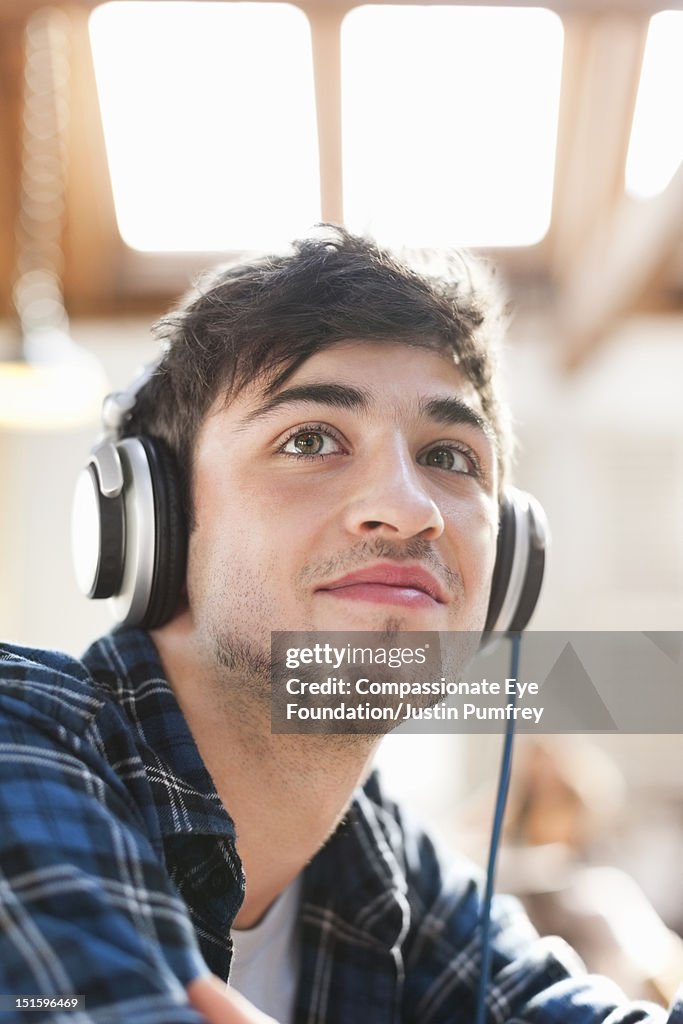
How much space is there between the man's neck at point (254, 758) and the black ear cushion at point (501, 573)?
0.25 metres

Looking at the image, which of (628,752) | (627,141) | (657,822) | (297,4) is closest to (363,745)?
(297,4)

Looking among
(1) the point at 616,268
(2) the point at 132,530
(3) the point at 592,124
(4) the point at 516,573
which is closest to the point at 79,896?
(2) the point at 132,530

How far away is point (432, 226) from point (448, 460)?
151 inches

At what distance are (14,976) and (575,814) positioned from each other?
8.49ft

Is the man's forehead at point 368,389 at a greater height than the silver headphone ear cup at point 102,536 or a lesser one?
greater

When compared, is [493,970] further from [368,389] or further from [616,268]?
[616,268]

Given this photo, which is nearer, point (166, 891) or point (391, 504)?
point (166, 891)

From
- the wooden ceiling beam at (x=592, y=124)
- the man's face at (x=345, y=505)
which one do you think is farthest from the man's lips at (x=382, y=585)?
the wooden ceiling beam at (x=592, y=124)

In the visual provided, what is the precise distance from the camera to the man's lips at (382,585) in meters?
1.01

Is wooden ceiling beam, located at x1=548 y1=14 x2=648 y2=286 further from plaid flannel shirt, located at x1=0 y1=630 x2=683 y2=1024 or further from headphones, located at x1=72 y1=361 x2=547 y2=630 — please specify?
plaid flannel shirt, located at x1=0 y1=630 x2=683 y2=1024

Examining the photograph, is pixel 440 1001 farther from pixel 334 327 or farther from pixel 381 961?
pixel 334 327

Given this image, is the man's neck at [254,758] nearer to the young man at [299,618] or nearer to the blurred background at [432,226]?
the young man at [299,618]

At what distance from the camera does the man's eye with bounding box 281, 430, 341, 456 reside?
3.64 feet

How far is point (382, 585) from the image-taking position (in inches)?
40.1
